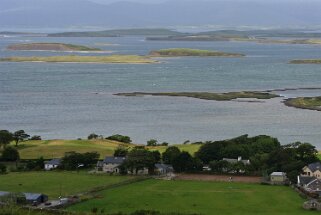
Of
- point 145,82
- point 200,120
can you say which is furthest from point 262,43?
point 200,120

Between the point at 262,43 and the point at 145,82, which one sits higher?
the point at 262,43

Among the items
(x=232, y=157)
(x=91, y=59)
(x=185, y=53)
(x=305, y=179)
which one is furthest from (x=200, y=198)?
(x=185, y=53)

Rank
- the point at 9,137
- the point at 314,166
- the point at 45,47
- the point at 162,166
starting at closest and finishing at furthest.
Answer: the point at 314,166 → the point at 162,166 → the point at 9,137 → the point at 45,47

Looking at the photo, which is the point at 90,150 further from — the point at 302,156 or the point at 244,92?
the point at 244,92

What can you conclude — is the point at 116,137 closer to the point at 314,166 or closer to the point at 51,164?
the point at 51,164

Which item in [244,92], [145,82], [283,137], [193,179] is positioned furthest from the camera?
[145,82]

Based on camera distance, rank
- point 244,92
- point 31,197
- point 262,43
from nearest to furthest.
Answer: point 31,197, point 244,92, point 262,43

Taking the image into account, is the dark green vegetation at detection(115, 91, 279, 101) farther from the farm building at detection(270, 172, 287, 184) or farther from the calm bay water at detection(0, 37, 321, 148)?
the farm building at detection(270, 172, 287, 184)

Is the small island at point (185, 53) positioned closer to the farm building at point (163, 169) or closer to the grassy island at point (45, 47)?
the grassy island at point (45, 47)
